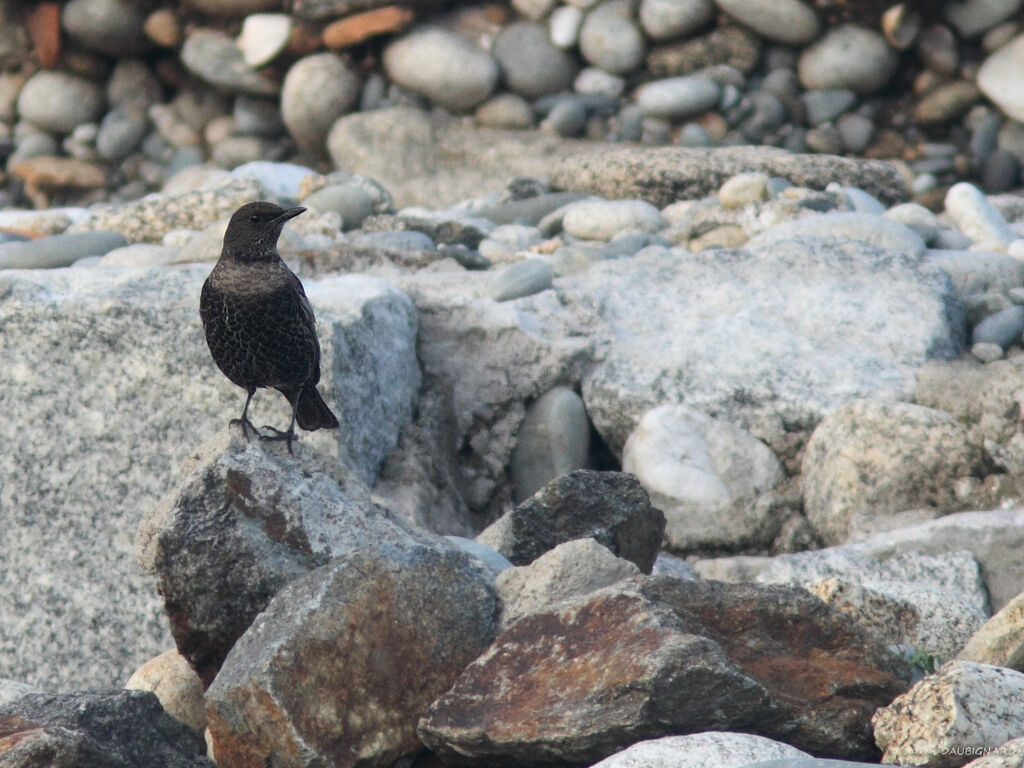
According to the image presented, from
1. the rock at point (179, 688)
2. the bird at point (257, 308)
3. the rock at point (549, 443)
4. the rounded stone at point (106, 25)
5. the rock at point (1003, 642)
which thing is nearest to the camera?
the rock at point (1003, 642)

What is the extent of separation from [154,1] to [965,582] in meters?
9.78

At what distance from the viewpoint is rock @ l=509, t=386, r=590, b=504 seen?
5.66m

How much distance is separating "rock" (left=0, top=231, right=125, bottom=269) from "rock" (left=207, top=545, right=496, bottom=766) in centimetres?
442

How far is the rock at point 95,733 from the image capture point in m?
2.88

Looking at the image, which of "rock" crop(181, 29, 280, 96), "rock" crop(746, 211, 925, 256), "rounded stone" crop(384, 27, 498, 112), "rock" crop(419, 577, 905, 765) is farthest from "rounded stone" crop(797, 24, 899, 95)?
"rock" crop(419, 577, 905, 765)

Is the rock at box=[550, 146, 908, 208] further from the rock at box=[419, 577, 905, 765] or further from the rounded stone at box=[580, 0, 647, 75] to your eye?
the rock at box=[419, 577, 905, 765]

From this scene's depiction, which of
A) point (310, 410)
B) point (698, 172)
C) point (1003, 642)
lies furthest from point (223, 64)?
point (1003, 642)

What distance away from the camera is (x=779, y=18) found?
10.5m

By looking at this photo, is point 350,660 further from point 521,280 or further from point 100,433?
point 521,280

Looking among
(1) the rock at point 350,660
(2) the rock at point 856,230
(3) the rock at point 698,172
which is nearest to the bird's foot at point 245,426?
(1) the rock at point 350,660

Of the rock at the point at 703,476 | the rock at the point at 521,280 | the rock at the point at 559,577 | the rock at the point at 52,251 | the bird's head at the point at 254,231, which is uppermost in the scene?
the bird's head at the point at 254,231

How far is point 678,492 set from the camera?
5.34 m

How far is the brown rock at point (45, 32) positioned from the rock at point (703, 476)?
28.8ft

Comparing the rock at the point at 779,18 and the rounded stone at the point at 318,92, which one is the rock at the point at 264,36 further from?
the rock at the point at 779,18
